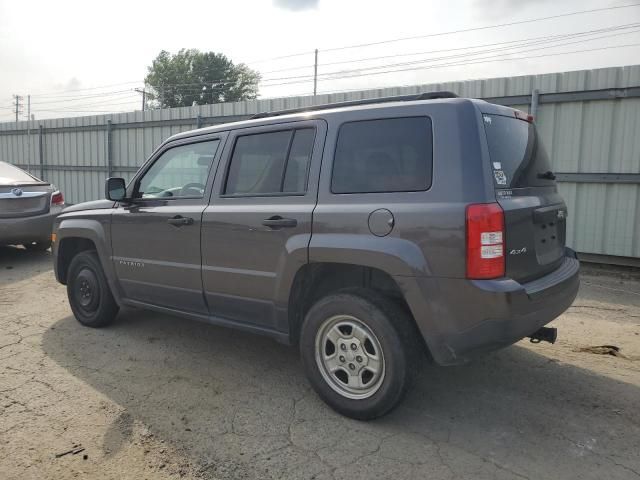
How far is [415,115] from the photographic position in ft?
10.0

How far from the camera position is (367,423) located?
125 inches

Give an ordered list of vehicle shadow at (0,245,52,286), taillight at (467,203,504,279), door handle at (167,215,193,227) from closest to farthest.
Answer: taillight at (467,203,504,279) → door handle at (167,215,193,227) → vehicle shadow at (0,245,52,286)

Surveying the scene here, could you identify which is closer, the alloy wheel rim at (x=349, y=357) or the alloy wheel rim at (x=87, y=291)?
the alloy wheel rim at (x=349, y=357)

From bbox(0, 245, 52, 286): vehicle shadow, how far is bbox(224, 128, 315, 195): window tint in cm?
499

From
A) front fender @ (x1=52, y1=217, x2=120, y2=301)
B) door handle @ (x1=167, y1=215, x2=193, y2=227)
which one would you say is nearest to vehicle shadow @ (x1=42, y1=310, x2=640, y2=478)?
front fender @ (x1=52, y1=217, x2=120, y2=301)

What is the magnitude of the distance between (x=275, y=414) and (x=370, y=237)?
4.30ft

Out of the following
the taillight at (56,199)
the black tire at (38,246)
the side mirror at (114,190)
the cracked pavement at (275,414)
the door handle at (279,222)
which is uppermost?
the side mirror at (114,190)

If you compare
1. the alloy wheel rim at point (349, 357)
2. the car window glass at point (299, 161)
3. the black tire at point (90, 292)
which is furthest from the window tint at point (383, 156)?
the black tire at point (90, 292)

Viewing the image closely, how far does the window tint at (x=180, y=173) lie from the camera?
4129 mm

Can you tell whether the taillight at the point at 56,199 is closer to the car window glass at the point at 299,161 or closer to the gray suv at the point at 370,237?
the gray suv at the point at 370,237

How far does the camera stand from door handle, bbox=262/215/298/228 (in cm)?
338

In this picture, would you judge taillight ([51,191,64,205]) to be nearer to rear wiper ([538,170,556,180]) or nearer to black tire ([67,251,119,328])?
black tire ([67,251,119,328])

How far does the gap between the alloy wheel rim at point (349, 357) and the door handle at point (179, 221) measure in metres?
1.43

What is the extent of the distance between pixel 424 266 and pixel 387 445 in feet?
3.43
